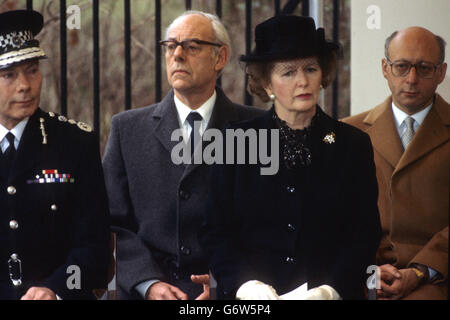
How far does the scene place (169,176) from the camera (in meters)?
3.20

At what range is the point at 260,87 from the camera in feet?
9.80

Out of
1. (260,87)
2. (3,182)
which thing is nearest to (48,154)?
(3,182)

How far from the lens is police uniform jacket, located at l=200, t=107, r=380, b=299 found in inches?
111

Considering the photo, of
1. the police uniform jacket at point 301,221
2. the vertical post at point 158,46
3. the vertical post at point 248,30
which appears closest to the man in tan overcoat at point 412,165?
the police uniform jacket at point 301,221

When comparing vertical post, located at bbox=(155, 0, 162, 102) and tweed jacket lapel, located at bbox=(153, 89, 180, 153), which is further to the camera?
vertical post, located at bbox=(155, 0, 162, 102)

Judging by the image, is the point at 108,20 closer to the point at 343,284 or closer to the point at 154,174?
the point at 154,174

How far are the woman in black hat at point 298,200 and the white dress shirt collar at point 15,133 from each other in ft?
2.53

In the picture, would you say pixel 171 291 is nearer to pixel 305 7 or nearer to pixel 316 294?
pixel 316 294

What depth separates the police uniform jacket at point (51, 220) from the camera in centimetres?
290

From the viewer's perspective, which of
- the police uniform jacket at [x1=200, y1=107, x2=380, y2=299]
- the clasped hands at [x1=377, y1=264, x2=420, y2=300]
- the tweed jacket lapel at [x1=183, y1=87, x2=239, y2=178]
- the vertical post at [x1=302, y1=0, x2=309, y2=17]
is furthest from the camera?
the vertical post at [x1=302, y1=0, x2=309, y2=17]

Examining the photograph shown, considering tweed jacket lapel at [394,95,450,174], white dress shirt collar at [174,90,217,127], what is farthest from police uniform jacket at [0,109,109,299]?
tweed jacket lapel at [394,95,450,174]

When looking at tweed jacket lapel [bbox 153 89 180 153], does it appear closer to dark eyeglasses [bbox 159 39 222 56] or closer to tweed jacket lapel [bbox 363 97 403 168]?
dark eyeglasses [bbox 159 39 222 56]

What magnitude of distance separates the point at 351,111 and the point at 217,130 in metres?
0.72

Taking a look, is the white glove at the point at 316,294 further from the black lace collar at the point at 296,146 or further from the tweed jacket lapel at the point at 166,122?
the tweed jacket lapel at the point at 166,122
